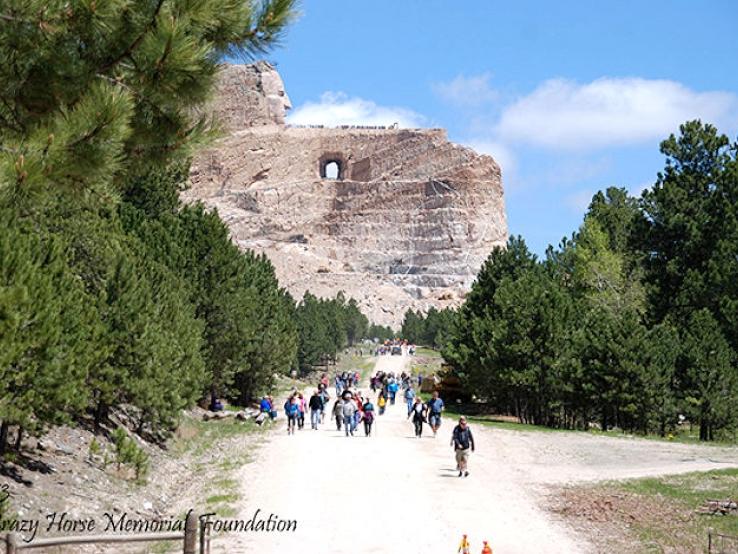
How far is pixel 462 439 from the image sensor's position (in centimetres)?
2172

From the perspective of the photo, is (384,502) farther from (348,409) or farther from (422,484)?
(348,409)

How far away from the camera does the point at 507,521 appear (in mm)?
16953

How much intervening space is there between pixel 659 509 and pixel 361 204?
155m

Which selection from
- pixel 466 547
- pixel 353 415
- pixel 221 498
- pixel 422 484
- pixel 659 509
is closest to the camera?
pixel 466 547

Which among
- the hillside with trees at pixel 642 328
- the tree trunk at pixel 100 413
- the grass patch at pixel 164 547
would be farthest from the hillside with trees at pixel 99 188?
the hillside with trees at pixel 642 328


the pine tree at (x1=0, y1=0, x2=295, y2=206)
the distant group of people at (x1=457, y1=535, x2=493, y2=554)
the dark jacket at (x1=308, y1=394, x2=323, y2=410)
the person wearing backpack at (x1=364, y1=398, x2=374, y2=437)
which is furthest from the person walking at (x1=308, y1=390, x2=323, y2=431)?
the pine tree at (x1=0, y1=0, x2=295, y2=206)

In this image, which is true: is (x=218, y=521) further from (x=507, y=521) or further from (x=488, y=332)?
(x=488, y=332)

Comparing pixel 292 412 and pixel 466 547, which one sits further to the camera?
pixel 292 412

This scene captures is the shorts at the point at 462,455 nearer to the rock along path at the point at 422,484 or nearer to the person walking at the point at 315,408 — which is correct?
the rock along path at the point at 422,484

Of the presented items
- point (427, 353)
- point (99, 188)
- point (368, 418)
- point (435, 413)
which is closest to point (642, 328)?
point (435, 413)

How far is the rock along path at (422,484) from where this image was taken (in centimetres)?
1528

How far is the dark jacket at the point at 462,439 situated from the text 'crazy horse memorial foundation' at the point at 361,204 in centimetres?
12222

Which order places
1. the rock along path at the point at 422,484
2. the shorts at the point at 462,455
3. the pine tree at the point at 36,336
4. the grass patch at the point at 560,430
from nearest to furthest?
the pine tree at the point at 36,336 → the rock along path at the point at 422,484 → the shorts at the point at 462,455 → the grass patch at the point at 560,430

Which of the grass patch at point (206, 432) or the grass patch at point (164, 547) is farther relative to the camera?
the grass patch at point (206, 432)
